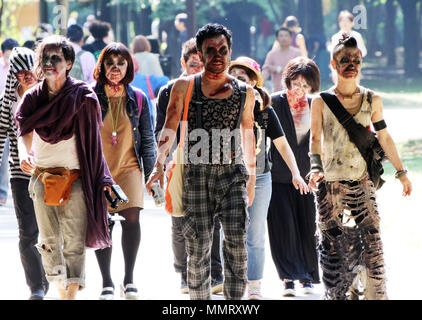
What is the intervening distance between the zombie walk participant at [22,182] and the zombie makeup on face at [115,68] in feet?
1.78

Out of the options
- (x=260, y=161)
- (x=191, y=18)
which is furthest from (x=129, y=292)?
(x=191, y=18)

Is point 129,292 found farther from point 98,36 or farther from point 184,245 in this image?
point 98,36

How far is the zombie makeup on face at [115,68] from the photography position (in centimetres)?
804

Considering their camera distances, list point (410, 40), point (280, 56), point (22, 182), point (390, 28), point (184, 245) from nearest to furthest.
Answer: point (22, 182)
point (184, 245)
point (280, 56)
point (410, 40)
point (390, 28)

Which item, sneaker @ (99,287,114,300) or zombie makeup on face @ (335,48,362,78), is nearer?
zombie makeup on face @ (335,48,362,78)

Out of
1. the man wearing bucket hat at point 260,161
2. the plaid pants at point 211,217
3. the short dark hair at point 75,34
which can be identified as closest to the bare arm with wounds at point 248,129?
the plaid pants at point 211,217

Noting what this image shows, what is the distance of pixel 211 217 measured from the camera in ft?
22.4

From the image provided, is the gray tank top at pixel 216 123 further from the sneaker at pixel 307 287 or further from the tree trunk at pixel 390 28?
the tree trunk at pixel 390 28

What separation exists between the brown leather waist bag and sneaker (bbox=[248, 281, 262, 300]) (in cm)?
183

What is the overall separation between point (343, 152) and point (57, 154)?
1806 millimetres

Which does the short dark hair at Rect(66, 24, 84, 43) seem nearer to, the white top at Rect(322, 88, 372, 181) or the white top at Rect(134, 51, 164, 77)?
the white top at Rect(134, 51, 164, 77)

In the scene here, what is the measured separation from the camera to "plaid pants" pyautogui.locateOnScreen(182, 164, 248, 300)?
6.76 metres

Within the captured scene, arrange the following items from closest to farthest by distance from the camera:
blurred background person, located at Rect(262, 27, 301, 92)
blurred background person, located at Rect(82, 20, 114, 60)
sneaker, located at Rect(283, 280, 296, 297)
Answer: sneaker, located at Rect(283, 280, 296, 297), blurred background person, located at Rect(82, 20, 114, 60), blurred background person, located at Rect(262, 27, 301, 92)

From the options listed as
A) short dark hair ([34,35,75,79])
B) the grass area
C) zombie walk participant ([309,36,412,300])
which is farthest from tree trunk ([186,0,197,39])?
zombie walk participant ([309,36,412,300])
